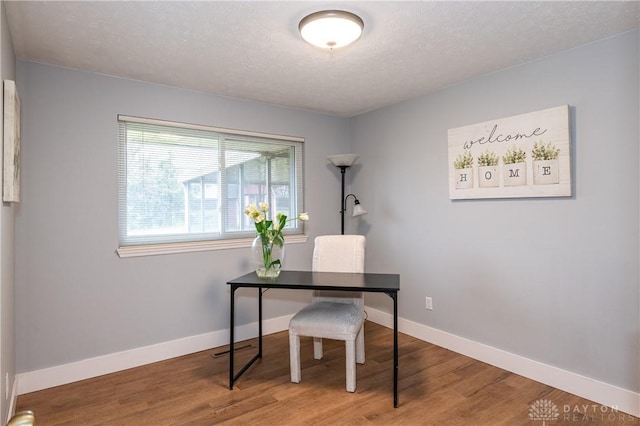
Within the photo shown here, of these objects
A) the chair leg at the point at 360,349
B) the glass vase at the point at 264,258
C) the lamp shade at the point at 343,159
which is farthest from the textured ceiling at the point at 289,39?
the chair leg at the point at 360,349

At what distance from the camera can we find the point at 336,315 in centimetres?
260

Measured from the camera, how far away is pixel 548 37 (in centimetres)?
224

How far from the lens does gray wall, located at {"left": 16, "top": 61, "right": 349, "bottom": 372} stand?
2.54 meters

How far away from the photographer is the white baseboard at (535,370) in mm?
2234

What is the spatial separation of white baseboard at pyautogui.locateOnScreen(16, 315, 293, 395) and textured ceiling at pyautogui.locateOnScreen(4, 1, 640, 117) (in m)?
2.15

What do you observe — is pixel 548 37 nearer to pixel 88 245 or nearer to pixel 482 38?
pixel 482 38

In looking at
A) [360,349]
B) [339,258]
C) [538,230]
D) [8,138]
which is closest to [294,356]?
[360,349]

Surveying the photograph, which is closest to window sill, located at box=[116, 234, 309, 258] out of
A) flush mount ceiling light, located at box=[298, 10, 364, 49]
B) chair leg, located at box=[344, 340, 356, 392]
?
chair leg, located at box=[344, 340, 356, 392]

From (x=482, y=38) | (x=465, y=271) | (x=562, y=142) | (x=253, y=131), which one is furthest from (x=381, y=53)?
(x=465, y=271)

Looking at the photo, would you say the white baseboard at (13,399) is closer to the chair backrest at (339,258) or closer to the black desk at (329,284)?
the black desk at (329,284)

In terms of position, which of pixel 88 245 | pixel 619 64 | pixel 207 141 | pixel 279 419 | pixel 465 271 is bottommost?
pixel 279 419

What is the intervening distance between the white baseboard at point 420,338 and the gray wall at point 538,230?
0.20 feet

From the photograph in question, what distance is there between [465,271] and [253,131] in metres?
2.31

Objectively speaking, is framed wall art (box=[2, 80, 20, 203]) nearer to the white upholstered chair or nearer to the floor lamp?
the white upholstered chair
